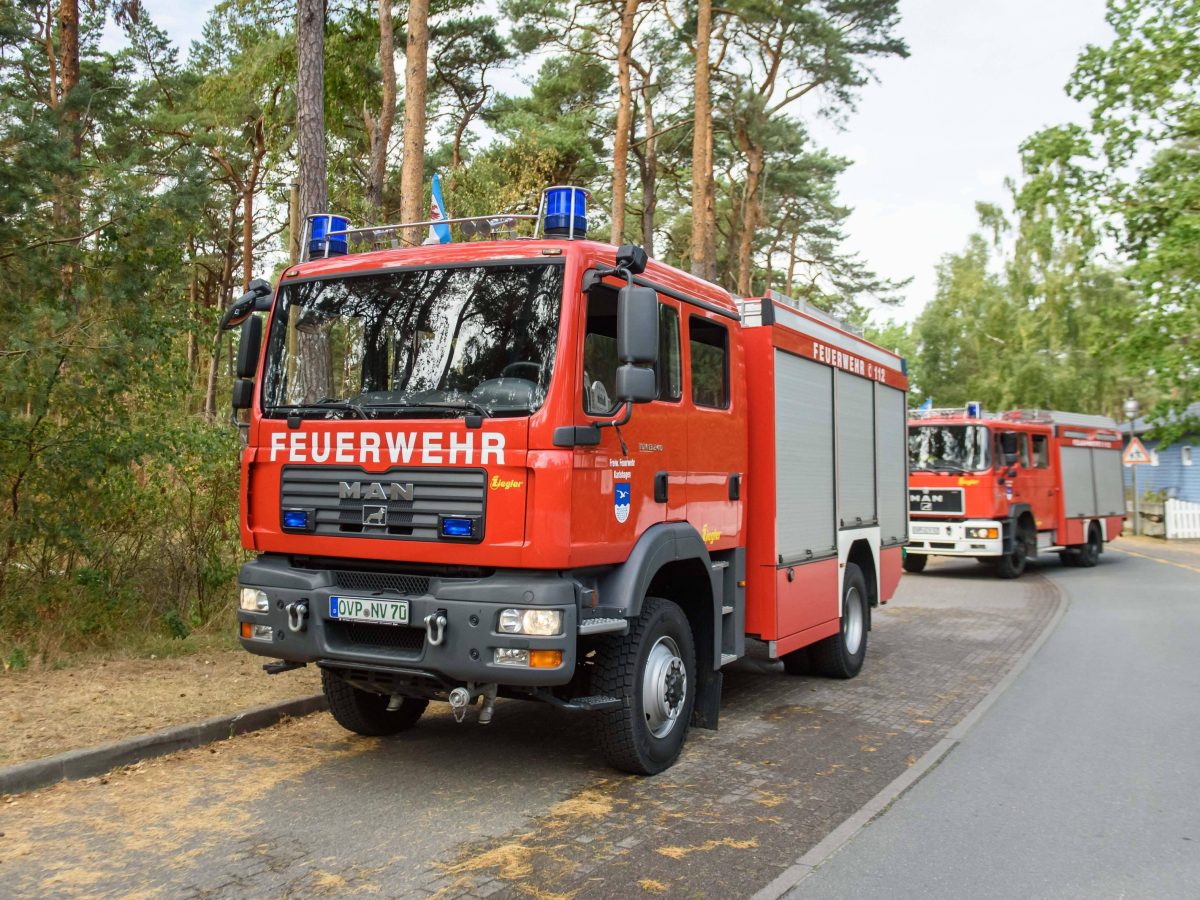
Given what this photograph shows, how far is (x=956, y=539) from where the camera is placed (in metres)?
17.5

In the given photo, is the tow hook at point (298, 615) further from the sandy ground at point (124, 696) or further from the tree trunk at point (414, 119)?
the tree trunk at point (414, 119)

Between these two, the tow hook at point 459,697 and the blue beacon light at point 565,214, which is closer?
the tow hook at point 459,697

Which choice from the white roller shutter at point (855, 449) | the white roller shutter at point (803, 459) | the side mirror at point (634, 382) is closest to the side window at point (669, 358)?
the side mirror at point (634, 382)

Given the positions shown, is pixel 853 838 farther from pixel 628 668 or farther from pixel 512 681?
pixel 512 681

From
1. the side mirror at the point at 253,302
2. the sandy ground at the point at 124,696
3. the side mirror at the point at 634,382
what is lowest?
the sandy ground at the point at 124,696

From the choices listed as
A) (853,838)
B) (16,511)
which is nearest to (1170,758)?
(853,838)

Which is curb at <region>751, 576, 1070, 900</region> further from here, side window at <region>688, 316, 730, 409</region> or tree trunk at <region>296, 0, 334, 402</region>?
tree trunk at <region>296, 0, 334, 402</region>

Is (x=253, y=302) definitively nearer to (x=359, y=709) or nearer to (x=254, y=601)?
(x=254, y=601)

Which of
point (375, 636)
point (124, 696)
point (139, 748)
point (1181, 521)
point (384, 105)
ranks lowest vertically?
point (139, 748)

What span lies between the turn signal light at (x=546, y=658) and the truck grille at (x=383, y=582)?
0.64 metres

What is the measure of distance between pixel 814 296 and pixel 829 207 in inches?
245

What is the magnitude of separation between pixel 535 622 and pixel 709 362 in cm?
229

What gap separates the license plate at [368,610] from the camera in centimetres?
499

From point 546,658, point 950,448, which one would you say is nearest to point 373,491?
point 546,658
